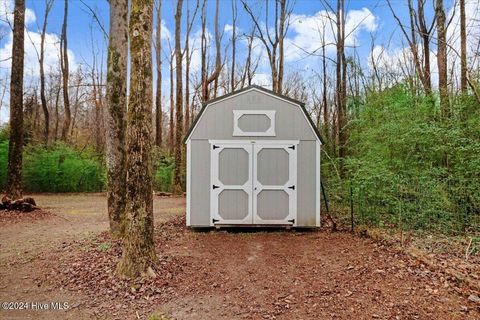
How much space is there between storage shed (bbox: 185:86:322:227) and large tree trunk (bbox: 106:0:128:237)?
1.66 meters

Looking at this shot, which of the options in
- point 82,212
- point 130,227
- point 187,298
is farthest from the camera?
point 82,212

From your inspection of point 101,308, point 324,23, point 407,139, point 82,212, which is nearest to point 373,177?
point 407,139

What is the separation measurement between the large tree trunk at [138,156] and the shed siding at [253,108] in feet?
9.47

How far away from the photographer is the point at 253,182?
7121 mm

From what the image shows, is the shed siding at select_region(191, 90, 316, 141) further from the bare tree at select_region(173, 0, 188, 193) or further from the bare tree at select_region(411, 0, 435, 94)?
the bare tree at select_region(173, 0, 188, 193)

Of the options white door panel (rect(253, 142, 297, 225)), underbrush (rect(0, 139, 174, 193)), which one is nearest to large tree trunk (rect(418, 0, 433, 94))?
white door panel (rect(253, 142, 297, 225))

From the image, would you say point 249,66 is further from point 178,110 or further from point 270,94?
point 270,94

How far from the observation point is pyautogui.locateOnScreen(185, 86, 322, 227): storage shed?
23.3 feet

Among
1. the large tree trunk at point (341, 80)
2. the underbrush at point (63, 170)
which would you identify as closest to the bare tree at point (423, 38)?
the large tree trunk at point (341, 80)

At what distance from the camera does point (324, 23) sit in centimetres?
1538

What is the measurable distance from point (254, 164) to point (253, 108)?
1.31 meters

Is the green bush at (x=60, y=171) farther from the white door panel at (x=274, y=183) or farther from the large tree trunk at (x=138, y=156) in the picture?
the large tree trunk at (x=138, y=156)

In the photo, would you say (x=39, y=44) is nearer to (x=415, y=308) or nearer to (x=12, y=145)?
(x=12, y=145)

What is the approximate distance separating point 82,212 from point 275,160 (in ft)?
22.4
